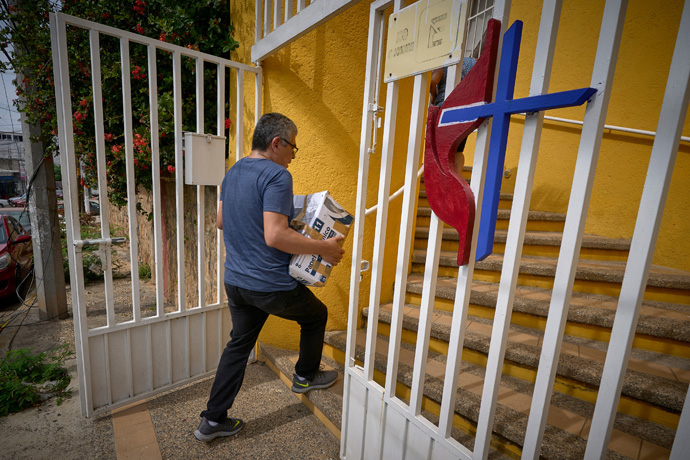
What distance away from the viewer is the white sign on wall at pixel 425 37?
1.25 metres

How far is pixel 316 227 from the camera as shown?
74.2 inches

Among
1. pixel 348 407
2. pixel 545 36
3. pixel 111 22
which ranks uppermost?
pixel 111 22

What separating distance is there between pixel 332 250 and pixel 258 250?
425mm

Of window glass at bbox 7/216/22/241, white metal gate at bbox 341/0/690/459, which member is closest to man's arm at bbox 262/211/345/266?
white metal gate at bbox 341/0/690/459

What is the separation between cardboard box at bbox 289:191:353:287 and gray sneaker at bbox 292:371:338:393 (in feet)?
3.21

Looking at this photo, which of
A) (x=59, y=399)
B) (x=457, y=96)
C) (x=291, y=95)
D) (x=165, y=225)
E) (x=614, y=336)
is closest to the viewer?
(x=614, y=336)

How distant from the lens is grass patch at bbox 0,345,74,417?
2.46m

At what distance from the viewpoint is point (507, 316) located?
1.18 meters

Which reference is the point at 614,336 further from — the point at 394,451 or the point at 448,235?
the point at 448,235

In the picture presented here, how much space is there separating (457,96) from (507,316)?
0.81 m

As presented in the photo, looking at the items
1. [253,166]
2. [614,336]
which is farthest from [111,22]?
[614,336]

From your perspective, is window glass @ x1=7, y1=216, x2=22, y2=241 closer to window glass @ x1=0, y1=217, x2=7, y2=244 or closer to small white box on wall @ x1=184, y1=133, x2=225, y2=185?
window glass @ x1=0, y1=217, x2=7, y2=244

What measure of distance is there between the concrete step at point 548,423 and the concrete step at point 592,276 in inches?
35.9

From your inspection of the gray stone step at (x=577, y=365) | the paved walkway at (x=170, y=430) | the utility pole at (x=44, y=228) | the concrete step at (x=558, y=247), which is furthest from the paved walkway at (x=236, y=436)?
the utility pole at (x=44, y=228)
